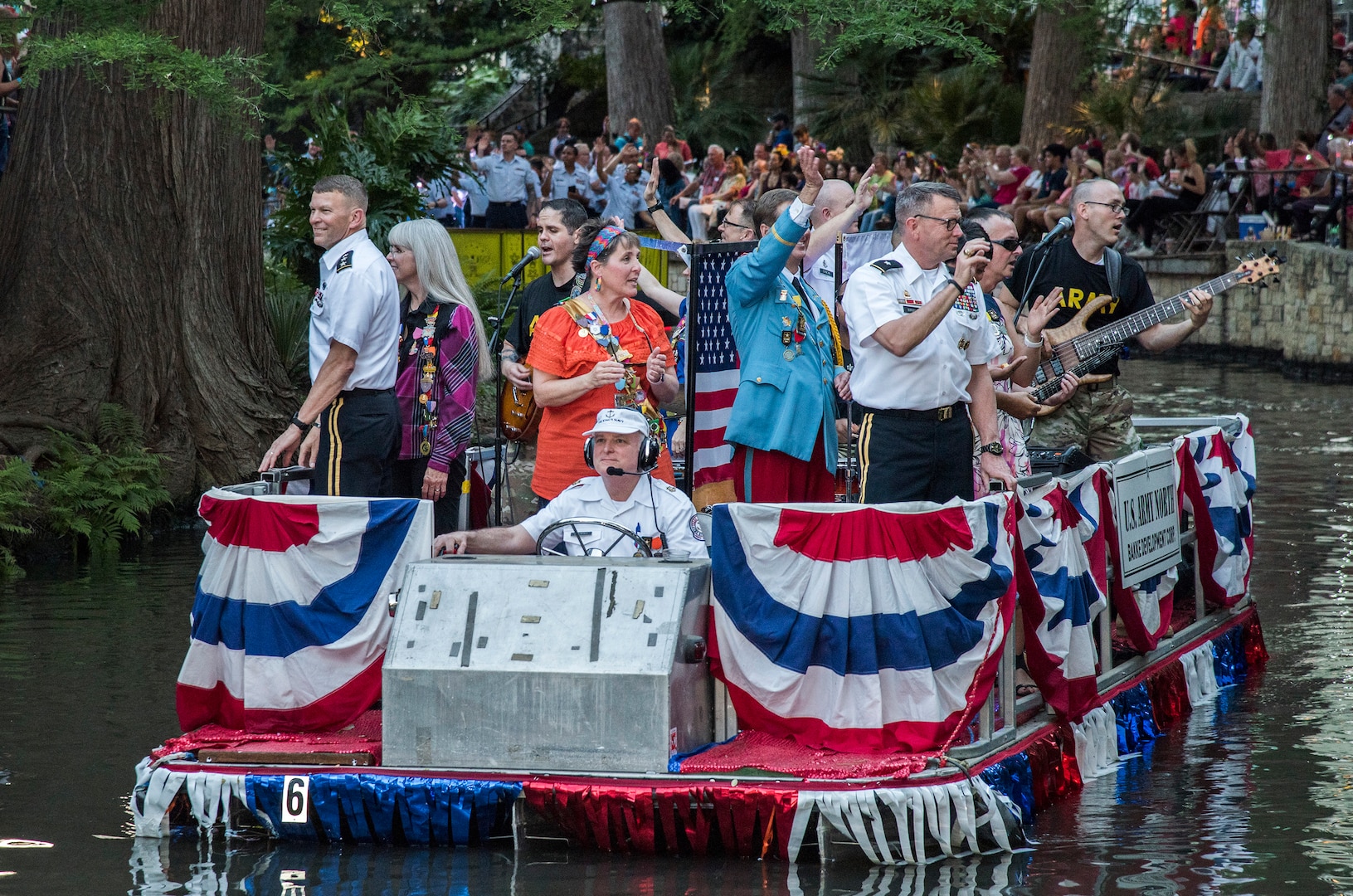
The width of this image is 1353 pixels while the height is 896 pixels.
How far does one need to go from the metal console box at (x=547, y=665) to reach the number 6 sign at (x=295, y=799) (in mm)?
277

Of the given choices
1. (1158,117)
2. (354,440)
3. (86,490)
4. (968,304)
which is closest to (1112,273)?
(968,304)

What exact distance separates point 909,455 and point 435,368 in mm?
2082

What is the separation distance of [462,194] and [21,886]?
21848mm

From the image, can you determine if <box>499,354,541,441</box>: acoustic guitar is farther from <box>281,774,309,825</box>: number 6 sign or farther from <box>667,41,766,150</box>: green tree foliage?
<box>667,41,766,150</box>: green tree foliage

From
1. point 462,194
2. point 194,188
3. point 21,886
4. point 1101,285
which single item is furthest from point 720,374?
point 462,194

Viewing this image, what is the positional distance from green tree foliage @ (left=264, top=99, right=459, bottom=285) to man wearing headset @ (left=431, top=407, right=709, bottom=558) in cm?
1031

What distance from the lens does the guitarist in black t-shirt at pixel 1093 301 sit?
831 centimetres

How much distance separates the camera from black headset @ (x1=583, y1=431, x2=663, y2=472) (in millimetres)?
6176

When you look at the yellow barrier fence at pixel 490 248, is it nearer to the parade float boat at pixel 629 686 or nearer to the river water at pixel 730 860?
the river water at pixel 730 860

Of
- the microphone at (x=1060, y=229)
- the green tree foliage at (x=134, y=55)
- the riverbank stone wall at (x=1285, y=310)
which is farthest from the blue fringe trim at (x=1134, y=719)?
the riverbank stone wall at (x=1285, y=310)

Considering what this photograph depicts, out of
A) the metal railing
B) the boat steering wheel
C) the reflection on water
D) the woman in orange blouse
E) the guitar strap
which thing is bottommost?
the reflection on water

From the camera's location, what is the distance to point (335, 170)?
16.3 metres

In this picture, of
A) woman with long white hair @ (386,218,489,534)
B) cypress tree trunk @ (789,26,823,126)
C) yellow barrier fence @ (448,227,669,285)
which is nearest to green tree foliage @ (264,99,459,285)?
yellow barrier fence @ (448,227,669,285)

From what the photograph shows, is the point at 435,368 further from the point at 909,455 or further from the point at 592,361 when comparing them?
the point at 909,455
